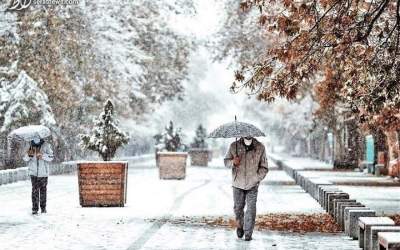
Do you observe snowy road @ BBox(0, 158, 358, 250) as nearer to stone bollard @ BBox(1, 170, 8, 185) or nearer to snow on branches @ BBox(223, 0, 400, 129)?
snow on branches @ BBox(223, 0, 400, 129)

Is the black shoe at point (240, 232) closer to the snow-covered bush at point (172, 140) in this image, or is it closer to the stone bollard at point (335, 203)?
the stone bollard at point (335, 203)

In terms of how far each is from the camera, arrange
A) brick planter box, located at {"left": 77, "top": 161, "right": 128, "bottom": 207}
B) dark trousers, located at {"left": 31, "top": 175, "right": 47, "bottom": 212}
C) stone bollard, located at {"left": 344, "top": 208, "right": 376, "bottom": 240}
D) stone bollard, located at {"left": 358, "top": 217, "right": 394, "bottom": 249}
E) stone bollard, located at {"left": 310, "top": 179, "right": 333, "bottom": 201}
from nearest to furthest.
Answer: stone bollard, located at {"left": 358, "top": 217, "right": 394, "bottom": 249} → stone bollard, located at {"left": 344, "top": 208, "right": 376, "bottom": 240} → dark trousers, located at {"left": 31, "top": 175, "right": 47, "bottom": 212} → brick planter box, located at {"left": 77, "top": 161, "right": 128, "bottom": 207} → stone bollard, located at {"left": 310, "top": 179, "right": 333, "bottom": 201}

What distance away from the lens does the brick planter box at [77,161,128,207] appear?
20922 millimetres

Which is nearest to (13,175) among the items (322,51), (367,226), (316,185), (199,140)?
(316,185)

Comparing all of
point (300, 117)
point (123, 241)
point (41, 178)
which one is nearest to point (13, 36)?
point (41, 178)

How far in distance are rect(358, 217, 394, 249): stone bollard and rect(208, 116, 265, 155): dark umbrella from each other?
224cm

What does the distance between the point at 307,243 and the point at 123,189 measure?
7612mm

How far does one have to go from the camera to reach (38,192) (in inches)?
757

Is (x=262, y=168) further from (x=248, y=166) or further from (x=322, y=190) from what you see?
(x=322, y=190)

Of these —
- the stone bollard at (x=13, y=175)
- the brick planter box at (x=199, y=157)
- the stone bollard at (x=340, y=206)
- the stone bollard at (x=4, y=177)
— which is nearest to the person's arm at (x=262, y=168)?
the stone bollard at (x=340, y=206)

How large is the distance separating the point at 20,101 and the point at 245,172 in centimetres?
2084

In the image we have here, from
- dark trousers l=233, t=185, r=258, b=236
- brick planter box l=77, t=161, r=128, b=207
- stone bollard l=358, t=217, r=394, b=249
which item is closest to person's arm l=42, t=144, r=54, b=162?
brick planter box l=77, t=161, r=128, b=207

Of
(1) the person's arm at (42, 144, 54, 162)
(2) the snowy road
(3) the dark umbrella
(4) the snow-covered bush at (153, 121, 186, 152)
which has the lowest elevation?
(2) the snowy road

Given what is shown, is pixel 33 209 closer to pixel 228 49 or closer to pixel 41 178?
pixel 41 178
